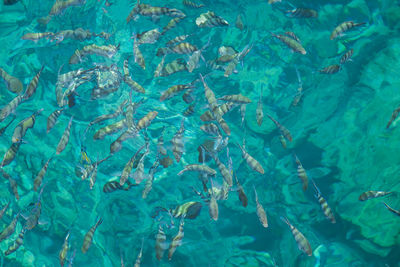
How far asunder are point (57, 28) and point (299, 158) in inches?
227

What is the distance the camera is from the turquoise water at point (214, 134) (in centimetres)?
535

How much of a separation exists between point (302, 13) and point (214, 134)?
272 cm

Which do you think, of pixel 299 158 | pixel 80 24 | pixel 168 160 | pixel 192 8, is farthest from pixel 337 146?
pixel 80 24

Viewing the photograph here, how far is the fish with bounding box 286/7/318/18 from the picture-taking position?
536 cm

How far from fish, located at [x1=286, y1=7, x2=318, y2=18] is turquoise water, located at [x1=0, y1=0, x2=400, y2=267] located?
0.04 m

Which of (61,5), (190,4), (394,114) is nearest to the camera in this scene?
(394,114)

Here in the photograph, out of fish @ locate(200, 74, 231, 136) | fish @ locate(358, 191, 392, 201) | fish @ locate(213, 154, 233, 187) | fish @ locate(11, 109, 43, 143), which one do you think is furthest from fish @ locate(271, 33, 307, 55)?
fish @ locate(11, 109, 43, 143)

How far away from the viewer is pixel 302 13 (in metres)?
5.41

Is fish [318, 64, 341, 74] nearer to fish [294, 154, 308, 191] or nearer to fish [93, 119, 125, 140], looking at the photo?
fish [294, 154, 308, 191]

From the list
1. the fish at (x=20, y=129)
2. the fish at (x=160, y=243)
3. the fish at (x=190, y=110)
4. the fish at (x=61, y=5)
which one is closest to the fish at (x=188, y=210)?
the fish at (x=160, y=243)

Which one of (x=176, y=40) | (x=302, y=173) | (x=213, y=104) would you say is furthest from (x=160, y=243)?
(x=176, y=40)

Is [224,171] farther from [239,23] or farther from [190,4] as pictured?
[190,4]

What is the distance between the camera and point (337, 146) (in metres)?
5.59

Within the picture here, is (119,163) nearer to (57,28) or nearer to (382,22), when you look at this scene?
(57,28)
